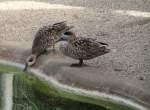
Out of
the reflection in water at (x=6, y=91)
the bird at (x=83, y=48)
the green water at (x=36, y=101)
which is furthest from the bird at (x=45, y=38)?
the bird at (x=83, y=48)

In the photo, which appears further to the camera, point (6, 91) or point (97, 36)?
point (97, 36)

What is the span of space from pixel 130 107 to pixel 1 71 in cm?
Result: 295

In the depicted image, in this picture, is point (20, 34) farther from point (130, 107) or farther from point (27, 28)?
point (130, 107)

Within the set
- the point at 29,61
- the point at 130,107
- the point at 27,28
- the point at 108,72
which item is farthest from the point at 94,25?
the point at 130,107

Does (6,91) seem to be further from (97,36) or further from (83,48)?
(97,36)

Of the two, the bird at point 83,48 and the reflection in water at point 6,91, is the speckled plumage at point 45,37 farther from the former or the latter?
the bird at point 83,48

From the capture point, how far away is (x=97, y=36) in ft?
36.6

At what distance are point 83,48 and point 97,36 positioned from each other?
7.50ft

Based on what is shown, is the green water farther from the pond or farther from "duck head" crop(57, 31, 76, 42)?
"duck head" crop(57, 31, 76, 42)

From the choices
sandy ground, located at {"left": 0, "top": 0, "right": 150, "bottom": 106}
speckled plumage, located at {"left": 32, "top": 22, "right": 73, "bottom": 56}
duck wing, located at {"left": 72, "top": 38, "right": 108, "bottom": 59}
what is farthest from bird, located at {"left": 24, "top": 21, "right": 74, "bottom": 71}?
duck wing, located at {"left": 72, "top": 38, "right": 108, "bottom": 59}

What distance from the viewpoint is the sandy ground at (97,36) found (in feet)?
27.8

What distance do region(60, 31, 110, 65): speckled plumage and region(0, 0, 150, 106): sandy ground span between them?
8.0 inches

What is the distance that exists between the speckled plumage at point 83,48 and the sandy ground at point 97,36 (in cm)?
20

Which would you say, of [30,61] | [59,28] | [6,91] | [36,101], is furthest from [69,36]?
[6,91]
